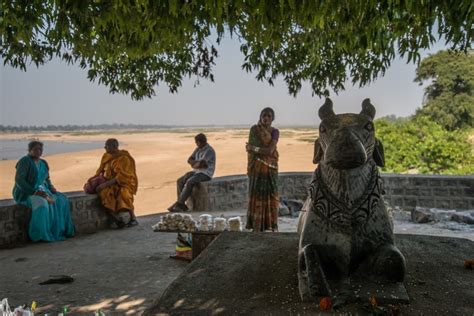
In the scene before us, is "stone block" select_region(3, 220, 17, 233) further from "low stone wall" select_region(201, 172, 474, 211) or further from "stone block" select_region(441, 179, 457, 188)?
"stone block" select_region(441, 179, 457, 188)

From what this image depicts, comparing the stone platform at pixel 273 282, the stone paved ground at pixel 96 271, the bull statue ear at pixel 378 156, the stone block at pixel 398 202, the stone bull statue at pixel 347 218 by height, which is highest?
the bull statue ear at pixel 378 156

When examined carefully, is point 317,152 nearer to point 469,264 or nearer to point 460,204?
point 469,264

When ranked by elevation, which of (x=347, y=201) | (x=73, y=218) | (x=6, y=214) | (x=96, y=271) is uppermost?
(x=347, y=201)

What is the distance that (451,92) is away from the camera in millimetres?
18078

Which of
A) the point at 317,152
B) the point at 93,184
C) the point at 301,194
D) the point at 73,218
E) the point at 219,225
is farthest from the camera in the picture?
the point at 301,194

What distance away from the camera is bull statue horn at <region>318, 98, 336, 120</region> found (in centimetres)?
234

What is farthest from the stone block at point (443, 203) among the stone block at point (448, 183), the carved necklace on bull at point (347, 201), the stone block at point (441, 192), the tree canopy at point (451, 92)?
the tree canopy at point (451, 92)

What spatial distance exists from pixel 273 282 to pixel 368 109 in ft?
3.57

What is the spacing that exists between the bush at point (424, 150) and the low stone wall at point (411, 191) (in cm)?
315

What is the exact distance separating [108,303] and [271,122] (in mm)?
3192

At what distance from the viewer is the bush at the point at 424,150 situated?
38.8 feet

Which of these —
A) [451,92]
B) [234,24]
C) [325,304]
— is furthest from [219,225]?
[451,92]

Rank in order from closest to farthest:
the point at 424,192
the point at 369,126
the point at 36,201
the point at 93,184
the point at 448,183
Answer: the point at 369,126
the point at 36,201
the point at 93,184
the point at 448,183
the point at 424,192

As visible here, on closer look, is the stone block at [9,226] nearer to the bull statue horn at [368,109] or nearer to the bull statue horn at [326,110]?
the bull statue horn at [326,110]
